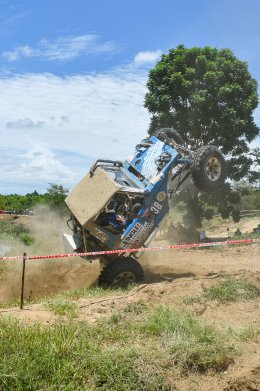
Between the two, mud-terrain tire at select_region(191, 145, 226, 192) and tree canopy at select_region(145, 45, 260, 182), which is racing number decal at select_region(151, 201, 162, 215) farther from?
tree canopy at select_region(145, 45, 260, 182)

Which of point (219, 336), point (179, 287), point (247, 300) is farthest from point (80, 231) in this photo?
point (219, 336)

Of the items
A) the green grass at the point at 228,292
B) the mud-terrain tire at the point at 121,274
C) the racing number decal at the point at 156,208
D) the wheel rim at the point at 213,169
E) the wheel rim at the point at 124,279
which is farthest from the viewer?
the wheel rim at the point at 213,169

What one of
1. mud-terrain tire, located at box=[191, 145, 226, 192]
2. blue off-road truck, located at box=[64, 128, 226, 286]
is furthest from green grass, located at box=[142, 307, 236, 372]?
mud-terrain tire, located at box=[191, 145, 226, 192]

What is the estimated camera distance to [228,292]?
24.6ft

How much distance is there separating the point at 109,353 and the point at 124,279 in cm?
427

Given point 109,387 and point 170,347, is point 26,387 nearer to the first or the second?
point 109,387

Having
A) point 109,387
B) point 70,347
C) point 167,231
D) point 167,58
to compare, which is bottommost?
point 109,387

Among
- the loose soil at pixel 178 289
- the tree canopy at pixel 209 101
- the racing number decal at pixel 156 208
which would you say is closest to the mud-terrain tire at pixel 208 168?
the racing number decal at pixel 156 208

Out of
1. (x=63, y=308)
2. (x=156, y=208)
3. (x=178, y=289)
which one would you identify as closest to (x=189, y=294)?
(x=178, y=289)

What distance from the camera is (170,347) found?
5.09m

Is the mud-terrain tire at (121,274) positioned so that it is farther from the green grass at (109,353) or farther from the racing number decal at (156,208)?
the green grass at (109,353)

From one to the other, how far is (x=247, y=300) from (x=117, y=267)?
104 inches

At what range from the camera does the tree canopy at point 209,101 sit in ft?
64.3

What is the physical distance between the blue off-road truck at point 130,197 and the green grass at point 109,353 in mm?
3106
